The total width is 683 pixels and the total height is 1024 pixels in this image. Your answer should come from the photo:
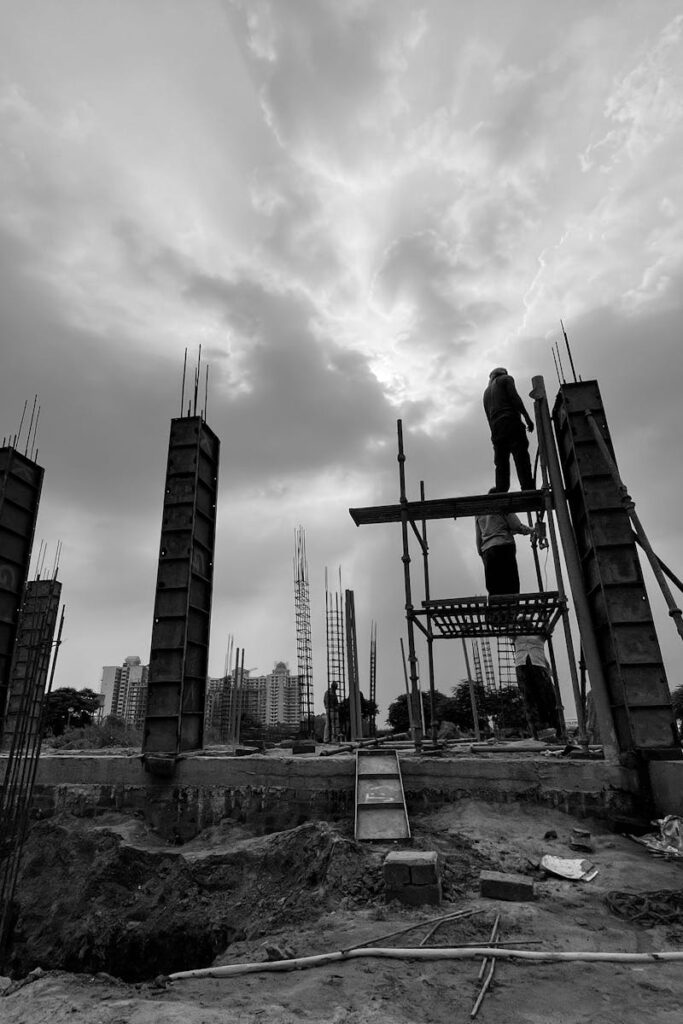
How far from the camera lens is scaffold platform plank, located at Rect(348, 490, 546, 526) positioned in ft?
29.5

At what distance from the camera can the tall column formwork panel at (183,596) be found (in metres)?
9.06

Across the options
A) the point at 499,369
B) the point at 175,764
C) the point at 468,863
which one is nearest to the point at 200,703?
the point at 175,764

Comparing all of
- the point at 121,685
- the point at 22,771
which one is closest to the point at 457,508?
the point at 22,771

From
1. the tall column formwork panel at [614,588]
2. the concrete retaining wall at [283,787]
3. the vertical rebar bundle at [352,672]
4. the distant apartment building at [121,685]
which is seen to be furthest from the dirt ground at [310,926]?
the distant apartment building at [121,685]

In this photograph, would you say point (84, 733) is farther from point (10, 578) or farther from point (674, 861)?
point (674, 861)

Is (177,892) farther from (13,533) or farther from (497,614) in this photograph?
(13,533)

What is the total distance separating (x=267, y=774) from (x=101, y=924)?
2.47m

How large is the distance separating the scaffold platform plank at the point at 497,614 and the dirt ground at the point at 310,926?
8.54 ft

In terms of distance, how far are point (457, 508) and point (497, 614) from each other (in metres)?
1.85

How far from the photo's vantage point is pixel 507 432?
968 cm

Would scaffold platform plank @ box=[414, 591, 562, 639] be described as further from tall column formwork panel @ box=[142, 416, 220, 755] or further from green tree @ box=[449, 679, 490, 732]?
green tree @ box=[449, 679, 490, 732]

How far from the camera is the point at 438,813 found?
6.90 metres

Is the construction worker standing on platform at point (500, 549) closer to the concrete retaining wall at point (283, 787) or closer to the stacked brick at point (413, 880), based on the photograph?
the concrete retaining wall at point (283, 787)

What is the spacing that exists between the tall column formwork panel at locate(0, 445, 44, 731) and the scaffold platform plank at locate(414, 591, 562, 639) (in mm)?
8219
